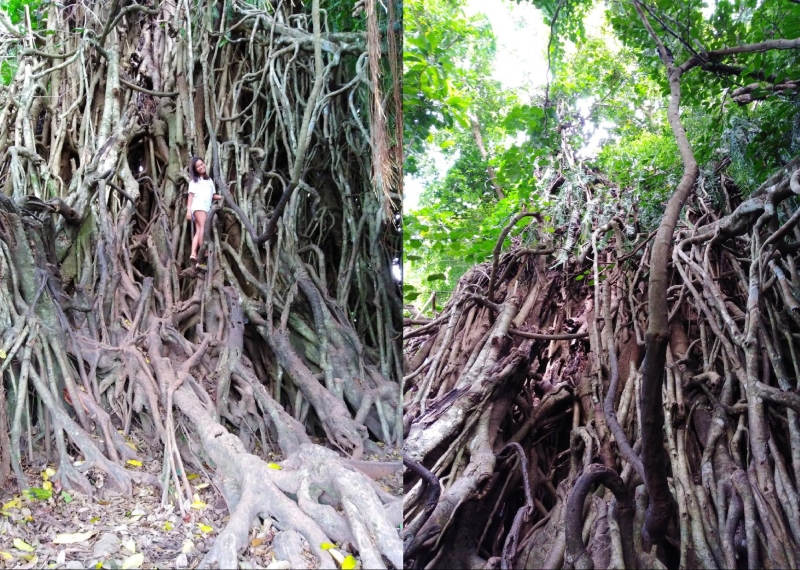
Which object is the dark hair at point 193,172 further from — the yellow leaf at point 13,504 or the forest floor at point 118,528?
the yellow leaf at point 13,504

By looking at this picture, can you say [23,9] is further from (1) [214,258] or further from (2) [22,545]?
(2) [22,545]

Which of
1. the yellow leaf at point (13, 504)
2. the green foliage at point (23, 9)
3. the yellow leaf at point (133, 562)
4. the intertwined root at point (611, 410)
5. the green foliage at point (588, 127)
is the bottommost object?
the yellow leaf at point (133, 562)

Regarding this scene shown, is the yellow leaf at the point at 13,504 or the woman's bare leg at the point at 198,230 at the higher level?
the woman's bare leg at the point at 198,230

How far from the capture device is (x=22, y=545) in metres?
1.31

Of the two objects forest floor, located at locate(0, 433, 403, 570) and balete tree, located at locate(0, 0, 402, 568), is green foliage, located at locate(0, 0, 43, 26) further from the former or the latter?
forest floor, located at locate(0, 433, 403, 570)

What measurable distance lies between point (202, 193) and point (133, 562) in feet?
6.49

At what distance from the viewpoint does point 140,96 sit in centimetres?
337

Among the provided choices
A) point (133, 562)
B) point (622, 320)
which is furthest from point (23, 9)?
point (622, 320)

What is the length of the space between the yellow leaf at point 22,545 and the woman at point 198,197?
5.17 feet

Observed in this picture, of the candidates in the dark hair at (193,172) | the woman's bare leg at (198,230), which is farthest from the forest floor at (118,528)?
the dark hair at (193,172)

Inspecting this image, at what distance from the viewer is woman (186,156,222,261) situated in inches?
110

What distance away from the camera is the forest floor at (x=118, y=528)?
3.95 feet

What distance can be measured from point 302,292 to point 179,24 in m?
1.67

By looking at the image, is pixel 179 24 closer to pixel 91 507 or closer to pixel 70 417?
pixel 70 417
